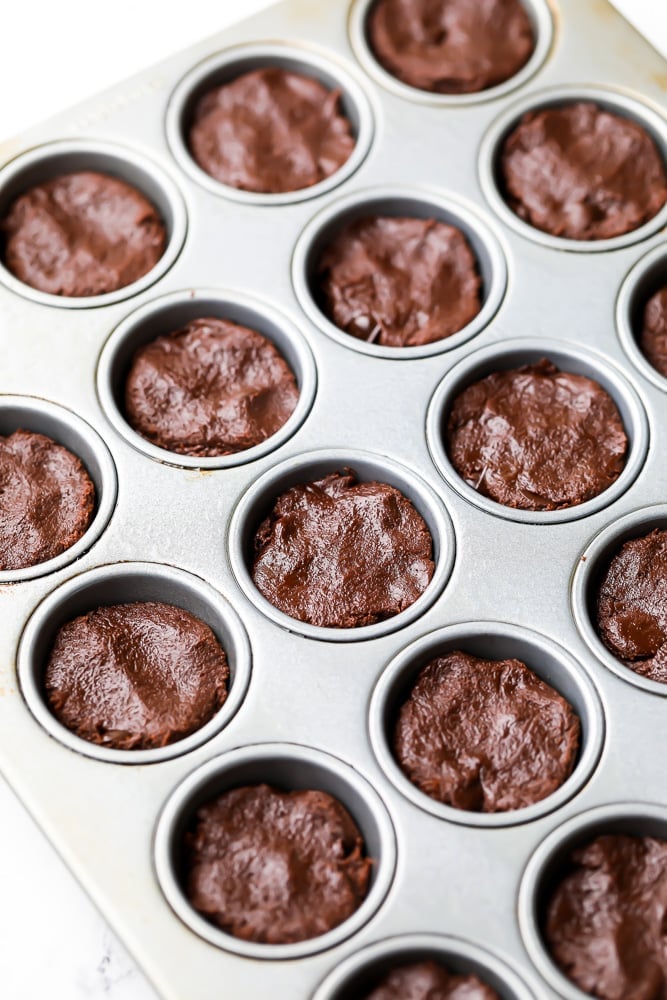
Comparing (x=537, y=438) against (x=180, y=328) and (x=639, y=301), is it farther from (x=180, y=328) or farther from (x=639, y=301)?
(x=180, y=328)

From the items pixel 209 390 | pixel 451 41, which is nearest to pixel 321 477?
pixel 209 390

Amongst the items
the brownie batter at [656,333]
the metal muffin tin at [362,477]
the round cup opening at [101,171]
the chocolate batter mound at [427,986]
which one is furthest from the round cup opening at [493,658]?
the round cup opening at [101,171]

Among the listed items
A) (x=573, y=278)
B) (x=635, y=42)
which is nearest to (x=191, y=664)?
(x=573, y=278)

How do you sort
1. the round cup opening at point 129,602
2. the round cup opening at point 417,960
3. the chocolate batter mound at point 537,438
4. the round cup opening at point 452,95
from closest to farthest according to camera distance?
the round cup opening at point 417,960
the round cup opening at point 129,602
the chocolate batter mound at point 537,438
the round cup opening at point 452,95

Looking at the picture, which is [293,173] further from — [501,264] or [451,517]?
[451,517]

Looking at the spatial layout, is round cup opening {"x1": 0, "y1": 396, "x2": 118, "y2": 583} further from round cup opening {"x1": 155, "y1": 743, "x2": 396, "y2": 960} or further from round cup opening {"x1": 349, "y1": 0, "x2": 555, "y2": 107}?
round cup opening {"x1": 349, "y1": 0, "x2": 555, "y2": 107}

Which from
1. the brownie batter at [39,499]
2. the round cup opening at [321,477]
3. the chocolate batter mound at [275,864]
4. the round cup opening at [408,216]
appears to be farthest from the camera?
the round cup opening at [408,216]

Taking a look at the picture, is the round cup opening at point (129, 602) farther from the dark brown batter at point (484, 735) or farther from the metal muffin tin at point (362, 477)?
the dark brown batter at point (484, 735)
